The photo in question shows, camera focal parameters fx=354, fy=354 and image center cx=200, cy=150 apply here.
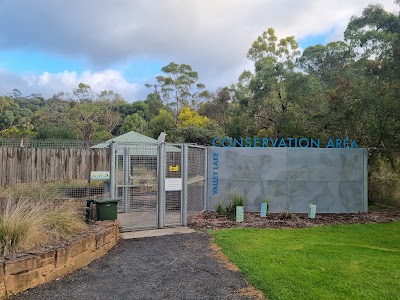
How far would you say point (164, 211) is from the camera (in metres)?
8.40

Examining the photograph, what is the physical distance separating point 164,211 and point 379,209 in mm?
7460

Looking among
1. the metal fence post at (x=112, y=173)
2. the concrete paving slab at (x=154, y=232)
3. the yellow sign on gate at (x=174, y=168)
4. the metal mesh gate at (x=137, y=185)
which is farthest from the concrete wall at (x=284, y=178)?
the metal fence post at (x=112, y=173)

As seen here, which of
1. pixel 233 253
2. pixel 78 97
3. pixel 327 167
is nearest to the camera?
pixel 233 253

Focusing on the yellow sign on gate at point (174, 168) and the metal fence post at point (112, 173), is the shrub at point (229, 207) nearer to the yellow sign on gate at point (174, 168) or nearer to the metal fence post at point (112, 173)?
the yellow sign on gate at point (174, 168)

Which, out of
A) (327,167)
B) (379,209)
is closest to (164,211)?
(327,167)

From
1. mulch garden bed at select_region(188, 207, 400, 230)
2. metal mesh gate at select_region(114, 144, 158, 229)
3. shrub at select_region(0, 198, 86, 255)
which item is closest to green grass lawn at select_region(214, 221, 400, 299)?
mulch garden bed at select_region(188, 207, 400, 230)

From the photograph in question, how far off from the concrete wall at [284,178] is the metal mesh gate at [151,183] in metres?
1.98

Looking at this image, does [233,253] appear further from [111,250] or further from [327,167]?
[327,167]

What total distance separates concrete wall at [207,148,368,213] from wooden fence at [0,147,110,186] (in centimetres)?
388

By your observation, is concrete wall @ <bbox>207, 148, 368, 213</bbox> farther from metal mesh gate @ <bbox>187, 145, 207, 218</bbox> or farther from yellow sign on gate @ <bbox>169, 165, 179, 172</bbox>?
yellow sign on gate @ <bbox>169, 165, 179, 172</bbox>

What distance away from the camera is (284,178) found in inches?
423

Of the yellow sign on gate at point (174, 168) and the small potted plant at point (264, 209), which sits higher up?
the yellow sign on gate at point (174, 168)

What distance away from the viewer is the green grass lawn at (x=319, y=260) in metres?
4.48

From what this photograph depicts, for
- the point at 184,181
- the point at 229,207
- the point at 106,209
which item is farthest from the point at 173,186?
the point at 229,207
